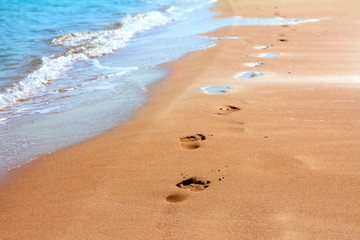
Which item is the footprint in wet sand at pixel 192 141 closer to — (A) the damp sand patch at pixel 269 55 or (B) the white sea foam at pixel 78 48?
(B) the white sea foam at pixel 78 48

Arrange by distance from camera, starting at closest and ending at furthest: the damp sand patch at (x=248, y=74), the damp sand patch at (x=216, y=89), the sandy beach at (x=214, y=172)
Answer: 1. the sandy beach at (x=214, y=172)
2. the damp sand patch at (x=216, y=89)
3. the damp sand patch at (x=248, y=74)

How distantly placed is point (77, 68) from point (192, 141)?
16.2ft

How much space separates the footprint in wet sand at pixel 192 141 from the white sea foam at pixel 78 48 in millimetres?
3240

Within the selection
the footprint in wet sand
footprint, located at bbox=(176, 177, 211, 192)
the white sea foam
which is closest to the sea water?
the white sea foam

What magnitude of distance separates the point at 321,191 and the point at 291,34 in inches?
284

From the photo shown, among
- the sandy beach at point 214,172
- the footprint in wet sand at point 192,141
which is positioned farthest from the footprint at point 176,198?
the footprint in wet sand at point 192,141

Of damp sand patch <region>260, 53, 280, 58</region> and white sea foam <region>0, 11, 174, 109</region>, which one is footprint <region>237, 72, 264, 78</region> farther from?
white sea foam <region>0, 11, 174, 109</region>

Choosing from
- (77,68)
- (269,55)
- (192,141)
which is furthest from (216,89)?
(77,68)

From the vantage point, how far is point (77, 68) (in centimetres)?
813

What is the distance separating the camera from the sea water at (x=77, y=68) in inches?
181

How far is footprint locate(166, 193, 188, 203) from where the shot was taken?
287 cm

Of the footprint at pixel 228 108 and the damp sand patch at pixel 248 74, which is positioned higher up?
the damp sand patch at pixel 248 74

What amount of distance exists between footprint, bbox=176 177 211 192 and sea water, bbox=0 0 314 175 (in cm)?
152

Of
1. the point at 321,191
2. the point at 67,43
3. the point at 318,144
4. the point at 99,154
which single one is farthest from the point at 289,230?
the point at 67,43
